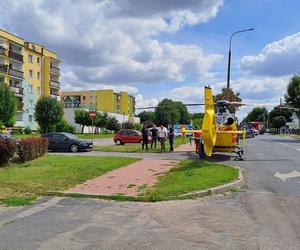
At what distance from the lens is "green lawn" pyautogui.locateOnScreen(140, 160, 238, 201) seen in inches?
410

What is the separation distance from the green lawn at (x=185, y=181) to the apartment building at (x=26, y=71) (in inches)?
2197

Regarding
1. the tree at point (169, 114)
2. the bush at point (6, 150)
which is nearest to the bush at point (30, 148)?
the bush at point (6, 150)

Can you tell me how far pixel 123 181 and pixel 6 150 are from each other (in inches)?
216

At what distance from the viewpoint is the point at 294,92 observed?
6169 cm

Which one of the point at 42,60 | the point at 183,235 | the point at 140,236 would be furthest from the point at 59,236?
the point at 42,60

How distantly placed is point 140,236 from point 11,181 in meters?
6.30

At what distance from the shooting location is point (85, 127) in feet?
300

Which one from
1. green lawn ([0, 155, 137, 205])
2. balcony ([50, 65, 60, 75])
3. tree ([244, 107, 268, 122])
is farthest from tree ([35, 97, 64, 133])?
tree ([244, 107, 268, 122])

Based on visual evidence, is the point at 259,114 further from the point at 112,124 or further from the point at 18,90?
the point at 18,90

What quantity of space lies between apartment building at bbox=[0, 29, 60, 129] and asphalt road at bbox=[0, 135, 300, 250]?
59.5 meters

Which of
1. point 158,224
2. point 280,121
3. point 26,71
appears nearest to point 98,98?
point 280,121

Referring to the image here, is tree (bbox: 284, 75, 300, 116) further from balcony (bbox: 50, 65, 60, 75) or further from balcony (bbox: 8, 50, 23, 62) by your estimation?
balcony (bbox: 50, 65, 60, 75)

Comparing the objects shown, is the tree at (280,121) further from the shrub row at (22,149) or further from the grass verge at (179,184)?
the grass verge at (179,184)

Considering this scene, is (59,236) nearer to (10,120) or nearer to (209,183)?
(209,183)
